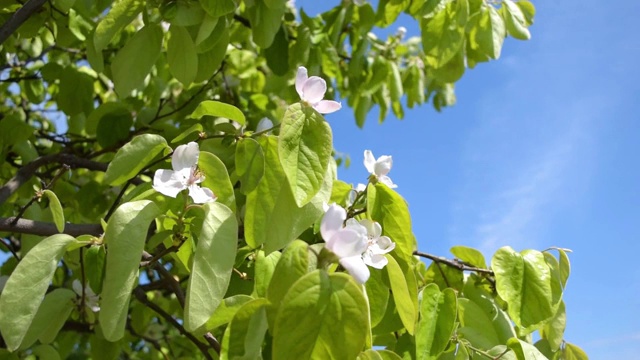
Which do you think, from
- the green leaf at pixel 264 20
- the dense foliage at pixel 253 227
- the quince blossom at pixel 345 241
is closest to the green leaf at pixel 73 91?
the dense foliage at pixel 253 227

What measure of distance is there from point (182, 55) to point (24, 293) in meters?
0.63

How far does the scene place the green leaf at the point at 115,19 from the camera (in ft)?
4.10

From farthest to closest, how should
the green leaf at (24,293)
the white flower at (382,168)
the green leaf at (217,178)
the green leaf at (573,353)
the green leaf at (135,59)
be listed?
1. the green leaf at (573,353)
2. the green leaf at (135,59)
3. the white flower at (382,168)
4. the green leaf at (217,178)
5. the green leaf at (24,293)

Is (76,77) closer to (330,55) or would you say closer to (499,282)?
(330,55)

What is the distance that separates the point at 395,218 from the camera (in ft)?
3.49

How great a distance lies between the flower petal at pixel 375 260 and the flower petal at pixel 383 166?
257 mm

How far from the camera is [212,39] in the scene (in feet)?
4.42

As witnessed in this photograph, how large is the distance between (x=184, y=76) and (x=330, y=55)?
1010 mm

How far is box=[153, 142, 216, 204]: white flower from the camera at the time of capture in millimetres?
889

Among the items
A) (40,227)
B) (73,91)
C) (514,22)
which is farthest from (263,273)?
(73,91)

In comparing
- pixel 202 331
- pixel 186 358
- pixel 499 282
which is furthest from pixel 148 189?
pixel 186 358

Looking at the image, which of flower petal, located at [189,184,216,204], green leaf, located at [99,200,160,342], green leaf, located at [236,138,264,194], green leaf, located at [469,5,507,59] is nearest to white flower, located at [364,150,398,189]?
green leaf, located at [236,138,264,194]

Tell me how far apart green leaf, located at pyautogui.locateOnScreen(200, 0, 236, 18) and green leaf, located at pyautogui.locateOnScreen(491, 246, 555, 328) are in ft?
2.36

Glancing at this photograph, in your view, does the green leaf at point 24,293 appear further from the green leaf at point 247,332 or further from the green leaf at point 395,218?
the green leaf at point 395,218
